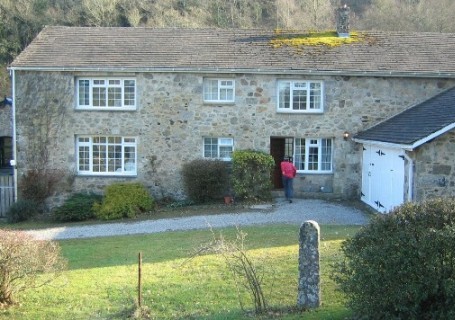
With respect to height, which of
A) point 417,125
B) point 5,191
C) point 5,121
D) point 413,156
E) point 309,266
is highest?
point 5,121

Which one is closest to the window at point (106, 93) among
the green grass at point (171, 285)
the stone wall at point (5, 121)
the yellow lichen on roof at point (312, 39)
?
the yellow lichen on roof at point (312, 39)

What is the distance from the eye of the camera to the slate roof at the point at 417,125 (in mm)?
15031

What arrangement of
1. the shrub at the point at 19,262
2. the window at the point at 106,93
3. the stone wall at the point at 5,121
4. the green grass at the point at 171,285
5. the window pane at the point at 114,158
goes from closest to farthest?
the green grass at the point at 171,285, the shrub at the point at 19,262, the window at the point at 106,93, the window pane at the point at 114,158, the stone wall at the point at 5,121

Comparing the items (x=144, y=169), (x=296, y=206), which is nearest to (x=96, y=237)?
(x=144, y=169)

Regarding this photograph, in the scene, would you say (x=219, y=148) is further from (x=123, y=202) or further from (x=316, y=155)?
(x=123, y=202)

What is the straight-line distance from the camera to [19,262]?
8.50 meters

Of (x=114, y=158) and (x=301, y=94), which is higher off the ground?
(x=301, y=94)

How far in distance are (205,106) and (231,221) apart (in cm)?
599

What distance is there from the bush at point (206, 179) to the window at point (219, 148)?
0.67 m

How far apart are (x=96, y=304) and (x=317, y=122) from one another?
14.7 metres

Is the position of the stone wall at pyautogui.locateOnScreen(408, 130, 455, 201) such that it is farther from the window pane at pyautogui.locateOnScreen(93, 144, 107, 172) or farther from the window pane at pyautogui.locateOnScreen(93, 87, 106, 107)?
the window pane at pyautogui.locateOnScreen(93, 87, 106, 107)

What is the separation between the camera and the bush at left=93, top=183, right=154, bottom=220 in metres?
20.3

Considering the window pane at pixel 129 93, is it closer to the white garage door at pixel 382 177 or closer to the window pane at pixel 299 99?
the window pane at pixel 299 99

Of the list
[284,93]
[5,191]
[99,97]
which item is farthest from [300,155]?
[5,191]
